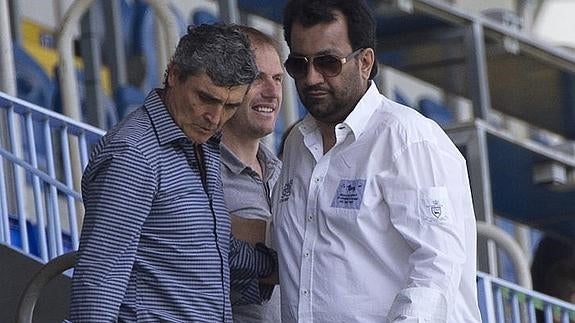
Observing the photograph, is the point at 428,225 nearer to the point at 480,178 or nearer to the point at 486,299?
the point at 486,299

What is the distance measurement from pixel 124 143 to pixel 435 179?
71cm

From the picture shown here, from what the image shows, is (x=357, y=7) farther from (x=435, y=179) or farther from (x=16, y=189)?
(x=16, y=189)

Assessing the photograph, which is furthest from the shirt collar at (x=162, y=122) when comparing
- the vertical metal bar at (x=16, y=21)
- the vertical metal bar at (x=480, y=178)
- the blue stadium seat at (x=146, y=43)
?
the blue stadium seat at (x=146, y=43)

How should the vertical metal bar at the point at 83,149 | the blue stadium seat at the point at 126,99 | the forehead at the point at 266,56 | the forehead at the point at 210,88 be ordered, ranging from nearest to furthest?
1. the forehead at the point at 210,88
2. the forehead at the point at 266,56
3. the vertical metal bar at the point at 83,149
4. the blue stadium seat at the point at 126,99

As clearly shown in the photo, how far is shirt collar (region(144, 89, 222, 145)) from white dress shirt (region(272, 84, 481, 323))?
385mm

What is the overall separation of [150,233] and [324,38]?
65 centimetres

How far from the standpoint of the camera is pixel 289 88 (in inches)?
340

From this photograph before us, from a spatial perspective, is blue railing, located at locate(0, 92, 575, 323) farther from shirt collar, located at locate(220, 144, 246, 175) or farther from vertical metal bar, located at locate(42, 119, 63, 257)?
shirt collar, located at locate(220, 144, 246, 175)

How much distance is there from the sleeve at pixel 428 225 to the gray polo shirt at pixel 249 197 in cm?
53

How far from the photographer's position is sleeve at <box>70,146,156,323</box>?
136 inches

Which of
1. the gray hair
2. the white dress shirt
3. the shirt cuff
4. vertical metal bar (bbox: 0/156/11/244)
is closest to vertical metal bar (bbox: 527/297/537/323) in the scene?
vertical metal bar (bbox: 0/156/11/244)

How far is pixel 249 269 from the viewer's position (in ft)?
13.0

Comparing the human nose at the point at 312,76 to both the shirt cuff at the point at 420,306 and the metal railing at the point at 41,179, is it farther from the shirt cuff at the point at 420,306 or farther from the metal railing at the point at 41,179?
the metal railing at the point at 41,179

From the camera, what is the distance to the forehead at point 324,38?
3844mm
